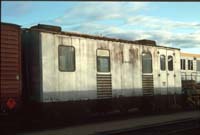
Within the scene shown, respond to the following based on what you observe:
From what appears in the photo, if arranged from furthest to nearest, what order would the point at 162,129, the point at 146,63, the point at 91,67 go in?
the point at 146,63, the point at 91,67, the point at 162,129

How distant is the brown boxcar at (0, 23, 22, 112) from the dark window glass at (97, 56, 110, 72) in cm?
407

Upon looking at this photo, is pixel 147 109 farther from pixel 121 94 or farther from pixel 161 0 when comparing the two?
pixel 161 0

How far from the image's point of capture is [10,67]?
40.0 ft

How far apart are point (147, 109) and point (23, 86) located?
24.4ft

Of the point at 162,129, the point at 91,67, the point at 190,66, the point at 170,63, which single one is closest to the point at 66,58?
the point at 91,67

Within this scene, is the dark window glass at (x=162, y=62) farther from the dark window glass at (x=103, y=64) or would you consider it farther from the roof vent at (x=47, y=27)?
the roof vent at (x=47, y=27)

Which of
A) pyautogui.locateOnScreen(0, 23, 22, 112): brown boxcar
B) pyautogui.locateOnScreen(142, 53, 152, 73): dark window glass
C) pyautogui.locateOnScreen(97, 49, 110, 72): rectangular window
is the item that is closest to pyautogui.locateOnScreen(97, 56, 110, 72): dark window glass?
pyautogui.locateOnScreen(97, 49, 110, 72): rectangular window

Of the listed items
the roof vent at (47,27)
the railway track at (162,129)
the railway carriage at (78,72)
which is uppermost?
the roof vent at (47,27)

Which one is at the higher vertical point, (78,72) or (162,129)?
(78,72)

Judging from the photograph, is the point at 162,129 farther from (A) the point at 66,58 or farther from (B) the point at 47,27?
(B) the point at 47,27

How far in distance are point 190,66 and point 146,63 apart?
9.46 m

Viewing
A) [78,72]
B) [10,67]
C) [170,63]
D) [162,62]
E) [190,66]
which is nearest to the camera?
[10,67]

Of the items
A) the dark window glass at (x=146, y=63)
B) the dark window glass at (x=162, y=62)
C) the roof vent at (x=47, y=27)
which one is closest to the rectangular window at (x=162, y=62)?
the dark window glass at (x=162, y=62)

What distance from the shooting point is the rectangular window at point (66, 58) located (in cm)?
1389
